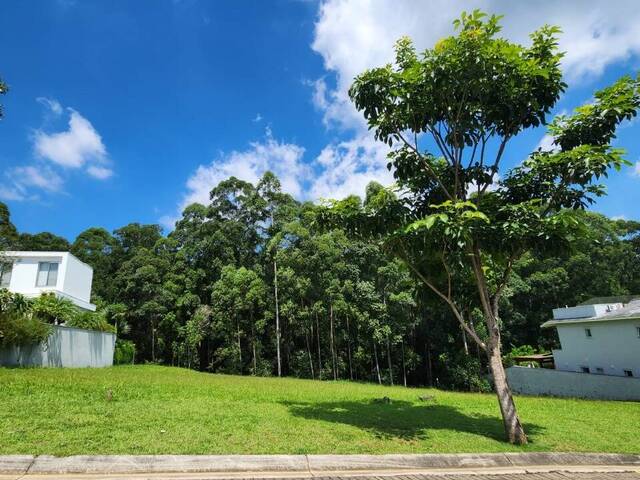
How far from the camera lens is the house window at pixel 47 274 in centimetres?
2238

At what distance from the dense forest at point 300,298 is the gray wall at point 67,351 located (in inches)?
322

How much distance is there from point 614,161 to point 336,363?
22724 millimetres

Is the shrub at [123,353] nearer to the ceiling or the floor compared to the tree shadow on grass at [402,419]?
nearer to the ceiling

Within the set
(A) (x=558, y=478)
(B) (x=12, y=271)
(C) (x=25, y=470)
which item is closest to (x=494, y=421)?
(A) (x=558, y=478)

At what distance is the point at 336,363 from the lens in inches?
1071

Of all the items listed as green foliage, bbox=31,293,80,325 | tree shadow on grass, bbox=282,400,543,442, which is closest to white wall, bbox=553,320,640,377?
tree shadow on grass, bbox=282,400,543,442

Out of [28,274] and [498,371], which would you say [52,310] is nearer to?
[28,274]

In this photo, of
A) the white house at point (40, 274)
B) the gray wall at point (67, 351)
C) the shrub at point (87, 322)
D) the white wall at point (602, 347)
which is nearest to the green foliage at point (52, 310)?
the shrub at point (87, 322)

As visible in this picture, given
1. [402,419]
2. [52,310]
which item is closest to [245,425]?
[402,419]

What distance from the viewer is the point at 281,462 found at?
5.03m

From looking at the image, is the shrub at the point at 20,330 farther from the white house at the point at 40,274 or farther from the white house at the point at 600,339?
the white house at the point at 600,339

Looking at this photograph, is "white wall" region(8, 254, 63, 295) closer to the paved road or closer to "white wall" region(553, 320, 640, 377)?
the paved road

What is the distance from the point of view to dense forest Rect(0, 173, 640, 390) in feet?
85.8

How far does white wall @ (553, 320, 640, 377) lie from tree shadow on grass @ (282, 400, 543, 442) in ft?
44.7
